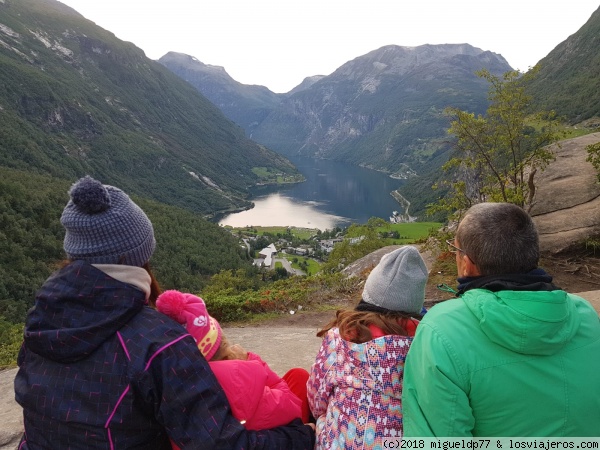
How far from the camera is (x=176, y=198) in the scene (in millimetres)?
121562

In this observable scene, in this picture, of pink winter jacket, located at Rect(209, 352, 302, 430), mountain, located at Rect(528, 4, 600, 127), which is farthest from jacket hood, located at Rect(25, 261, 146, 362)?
mountain, located at Rect(528, 4, 600, 127)

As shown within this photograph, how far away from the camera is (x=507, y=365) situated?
1595mm

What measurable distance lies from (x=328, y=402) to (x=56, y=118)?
5462 inches

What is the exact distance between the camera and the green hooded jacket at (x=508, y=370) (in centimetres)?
157

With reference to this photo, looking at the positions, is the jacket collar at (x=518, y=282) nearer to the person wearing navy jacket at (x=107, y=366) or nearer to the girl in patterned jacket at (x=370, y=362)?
the girl in patterned jacket at (x=370, y=362)

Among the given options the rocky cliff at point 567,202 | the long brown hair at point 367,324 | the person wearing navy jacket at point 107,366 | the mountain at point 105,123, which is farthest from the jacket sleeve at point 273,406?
the mountain at point 105,123

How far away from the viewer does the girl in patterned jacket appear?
1.86 m

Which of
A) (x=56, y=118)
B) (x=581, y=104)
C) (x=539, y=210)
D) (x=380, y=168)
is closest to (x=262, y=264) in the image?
(x=539, y=210)

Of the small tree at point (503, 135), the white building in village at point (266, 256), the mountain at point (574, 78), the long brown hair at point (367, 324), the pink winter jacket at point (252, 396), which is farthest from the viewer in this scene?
the mountain at point (574, 78)

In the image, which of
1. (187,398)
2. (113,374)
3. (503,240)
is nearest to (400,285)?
(503,240)

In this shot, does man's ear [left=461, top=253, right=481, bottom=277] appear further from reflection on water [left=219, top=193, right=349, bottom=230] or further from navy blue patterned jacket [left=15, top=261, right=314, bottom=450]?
reflection on water [left=219, top=193, right=349, bottom=230]

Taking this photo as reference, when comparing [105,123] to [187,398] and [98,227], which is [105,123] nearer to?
[98,227]

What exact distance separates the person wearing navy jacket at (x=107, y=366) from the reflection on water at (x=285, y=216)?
282 ft

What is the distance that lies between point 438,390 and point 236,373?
85 cm
